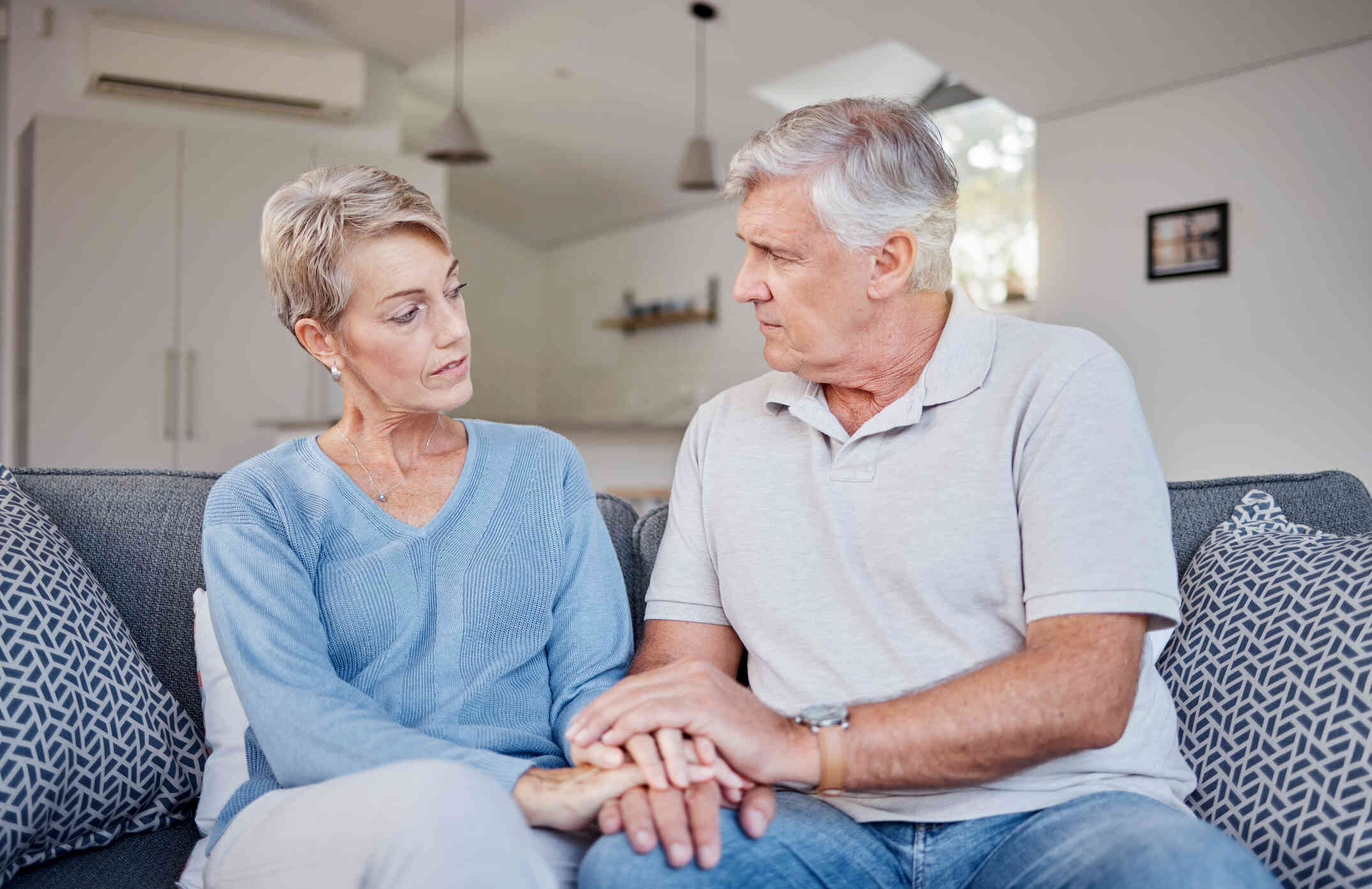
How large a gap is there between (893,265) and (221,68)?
5.42 metres

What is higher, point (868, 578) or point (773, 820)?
point (868, 578)

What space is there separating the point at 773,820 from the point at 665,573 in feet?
1.35

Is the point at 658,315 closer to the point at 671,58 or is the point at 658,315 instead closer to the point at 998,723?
the point at 671,58

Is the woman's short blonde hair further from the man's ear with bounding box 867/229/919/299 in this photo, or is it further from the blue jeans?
the blue jeans

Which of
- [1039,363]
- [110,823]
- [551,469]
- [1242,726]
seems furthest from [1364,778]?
[110,823]

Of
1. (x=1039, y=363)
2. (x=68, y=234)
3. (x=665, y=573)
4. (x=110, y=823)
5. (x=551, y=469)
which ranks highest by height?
(x=68, y=234)

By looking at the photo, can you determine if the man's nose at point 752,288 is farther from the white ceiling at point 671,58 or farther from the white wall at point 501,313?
the white wall at point 501,313

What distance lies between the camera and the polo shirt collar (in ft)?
4.28

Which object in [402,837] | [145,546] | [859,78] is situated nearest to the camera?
[402,837]

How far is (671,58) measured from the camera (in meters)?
5.83

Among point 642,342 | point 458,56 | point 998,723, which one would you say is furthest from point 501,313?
point 998,723

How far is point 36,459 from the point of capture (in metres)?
5.51

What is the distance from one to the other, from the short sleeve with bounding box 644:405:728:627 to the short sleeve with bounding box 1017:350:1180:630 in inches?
17.0

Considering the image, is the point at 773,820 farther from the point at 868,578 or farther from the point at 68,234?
the point at 68,234
